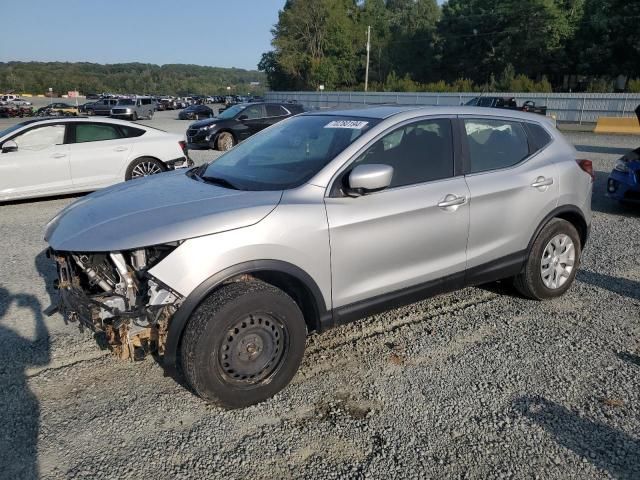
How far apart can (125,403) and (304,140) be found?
2138mm

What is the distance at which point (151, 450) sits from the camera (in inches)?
105

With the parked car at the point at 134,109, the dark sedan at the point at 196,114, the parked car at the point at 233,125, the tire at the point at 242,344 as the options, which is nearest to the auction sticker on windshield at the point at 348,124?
the tire at the point at 242,344

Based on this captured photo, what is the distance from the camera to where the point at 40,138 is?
8.37 metres

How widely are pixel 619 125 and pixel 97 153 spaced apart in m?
22.2

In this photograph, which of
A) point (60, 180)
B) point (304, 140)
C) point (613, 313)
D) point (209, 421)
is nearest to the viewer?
point (209, 421)

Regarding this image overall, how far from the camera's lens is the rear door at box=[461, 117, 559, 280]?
385 cm

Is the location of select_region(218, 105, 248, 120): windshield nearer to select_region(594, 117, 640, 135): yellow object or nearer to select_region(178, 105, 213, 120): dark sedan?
select_region(594, 117, 640, 135): yellow object

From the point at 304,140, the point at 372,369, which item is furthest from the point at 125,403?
the point at 304,140

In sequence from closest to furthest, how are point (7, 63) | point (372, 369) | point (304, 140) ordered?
point (372, 369)
point (304, 140)
point (7, 63)

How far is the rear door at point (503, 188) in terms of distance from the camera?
3848 mm

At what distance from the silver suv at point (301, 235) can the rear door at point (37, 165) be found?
5.37 meters

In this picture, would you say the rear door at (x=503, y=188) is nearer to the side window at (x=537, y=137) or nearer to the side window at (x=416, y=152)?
the side window at (x=537, y=137)

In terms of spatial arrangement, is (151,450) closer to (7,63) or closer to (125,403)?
(125,403)

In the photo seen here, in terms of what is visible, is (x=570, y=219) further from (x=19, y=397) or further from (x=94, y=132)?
(x=94, y=132)
